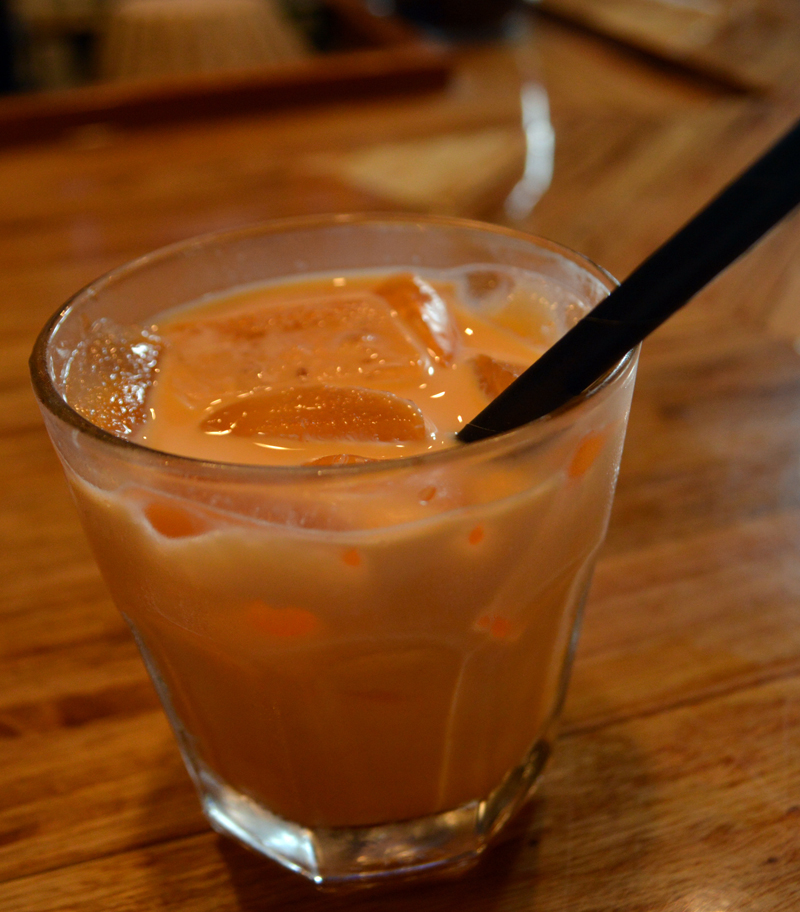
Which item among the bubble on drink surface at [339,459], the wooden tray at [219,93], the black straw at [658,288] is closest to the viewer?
the black straw at [658,288]

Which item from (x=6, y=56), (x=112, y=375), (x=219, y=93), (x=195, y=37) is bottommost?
(x=6, y=56)

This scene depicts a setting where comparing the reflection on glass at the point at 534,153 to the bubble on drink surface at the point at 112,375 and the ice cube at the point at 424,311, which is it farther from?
the bubble on drink surface at the point at 112,375

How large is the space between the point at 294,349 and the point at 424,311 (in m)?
0.10

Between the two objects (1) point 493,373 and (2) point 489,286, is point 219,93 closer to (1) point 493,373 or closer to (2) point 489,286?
(2) point 489,286

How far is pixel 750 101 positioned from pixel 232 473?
1951 mm

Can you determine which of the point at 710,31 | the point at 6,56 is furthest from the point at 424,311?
the point at 6,56

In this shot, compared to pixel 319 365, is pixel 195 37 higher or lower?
lower

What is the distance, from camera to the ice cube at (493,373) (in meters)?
0.55

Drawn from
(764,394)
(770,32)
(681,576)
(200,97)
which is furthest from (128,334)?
(770,32)

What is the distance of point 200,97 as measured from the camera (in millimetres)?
1898

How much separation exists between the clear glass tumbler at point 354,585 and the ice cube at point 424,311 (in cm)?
5

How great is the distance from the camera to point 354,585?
451mm

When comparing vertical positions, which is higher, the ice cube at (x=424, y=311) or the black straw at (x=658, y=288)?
the black straw at (x=658, y=288)

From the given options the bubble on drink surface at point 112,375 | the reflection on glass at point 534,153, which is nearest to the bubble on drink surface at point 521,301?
the bubble on drink surface at point 112,375
